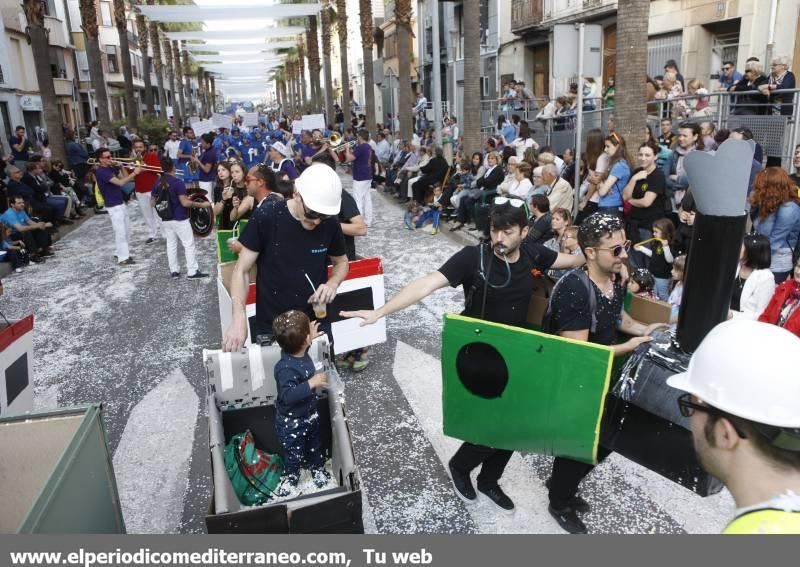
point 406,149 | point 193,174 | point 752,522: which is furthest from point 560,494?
point 406,149

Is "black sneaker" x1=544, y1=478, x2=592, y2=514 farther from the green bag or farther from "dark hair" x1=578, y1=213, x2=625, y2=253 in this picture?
the green bag

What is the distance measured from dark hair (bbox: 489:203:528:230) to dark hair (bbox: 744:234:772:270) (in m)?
2.89

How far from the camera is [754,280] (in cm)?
517

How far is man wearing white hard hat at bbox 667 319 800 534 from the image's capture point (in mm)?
1347

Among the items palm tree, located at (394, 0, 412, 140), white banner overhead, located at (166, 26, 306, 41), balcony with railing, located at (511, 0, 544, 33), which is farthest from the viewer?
balcony with railing, located at (511, 0, 544, 33)

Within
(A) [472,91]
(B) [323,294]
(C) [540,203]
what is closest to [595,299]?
(B) [323,294]

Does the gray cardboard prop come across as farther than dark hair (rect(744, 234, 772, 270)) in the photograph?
No

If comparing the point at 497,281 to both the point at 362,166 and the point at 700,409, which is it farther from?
the point at 362,166

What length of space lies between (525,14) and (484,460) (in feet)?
88.8

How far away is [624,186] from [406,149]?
36.0 feet

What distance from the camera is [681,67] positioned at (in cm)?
1898

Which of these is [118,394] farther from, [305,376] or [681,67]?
[681,67]

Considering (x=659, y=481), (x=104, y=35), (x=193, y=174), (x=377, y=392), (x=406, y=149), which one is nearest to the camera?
(x=659, y=481)

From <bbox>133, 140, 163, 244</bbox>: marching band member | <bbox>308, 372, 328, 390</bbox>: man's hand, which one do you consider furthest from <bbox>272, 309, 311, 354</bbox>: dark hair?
<bbox>133, 140, 163, 244</bbox>: marching band member
